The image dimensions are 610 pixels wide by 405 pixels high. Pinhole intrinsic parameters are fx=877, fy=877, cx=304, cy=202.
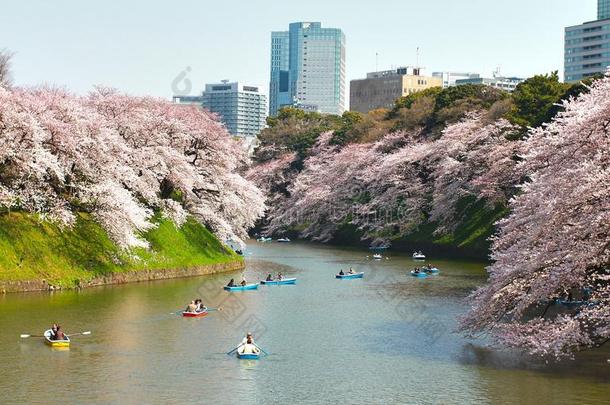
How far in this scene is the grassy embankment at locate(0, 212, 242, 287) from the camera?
49500 millimetres

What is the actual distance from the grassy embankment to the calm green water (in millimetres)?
2010

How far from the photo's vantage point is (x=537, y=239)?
32.6 m

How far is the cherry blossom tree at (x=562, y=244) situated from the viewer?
98.7 ft

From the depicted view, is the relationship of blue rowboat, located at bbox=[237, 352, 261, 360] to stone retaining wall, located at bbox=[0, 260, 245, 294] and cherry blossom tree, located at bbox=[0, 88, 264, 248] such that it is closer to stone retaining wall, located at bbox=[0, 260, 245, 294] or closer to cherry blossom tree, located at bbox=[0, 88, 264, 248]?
stone retaining wall, located at bbox=[0, 260, 245, 294]

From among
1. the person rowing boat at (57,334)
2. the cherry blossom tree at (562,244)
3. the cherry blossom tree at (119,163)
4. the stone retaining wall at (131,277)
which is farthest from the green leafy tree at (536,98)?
the person rowing boat at (57,334)

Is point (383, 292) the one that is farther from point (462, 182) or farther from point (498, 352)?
point (462, 182)

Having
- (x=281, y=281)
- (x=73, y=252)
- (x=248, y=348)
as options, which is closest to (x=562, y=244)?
(x=248, y=348)

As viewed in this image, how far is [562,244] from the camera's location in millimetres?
31203

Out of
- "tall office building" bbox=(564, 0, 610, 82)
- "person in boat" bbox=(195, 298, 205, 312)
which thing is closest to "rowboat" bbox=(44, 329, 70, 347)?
"person in boat" bbox=(195, 298, 205, 312)

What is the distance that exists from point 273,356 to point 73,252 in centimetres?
2246

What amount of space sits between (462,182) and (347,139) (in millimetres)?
38742

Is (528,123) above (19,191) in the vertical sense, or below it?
above

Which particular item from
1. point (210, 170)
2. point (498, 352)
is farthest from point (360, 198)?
point (498, 352)

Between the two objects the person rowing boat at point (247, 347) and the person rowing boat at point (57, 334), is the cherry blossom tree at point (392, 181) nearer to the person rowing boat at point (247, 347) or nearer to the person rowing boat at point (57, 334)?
the person rowing boat at point (247, 347)
